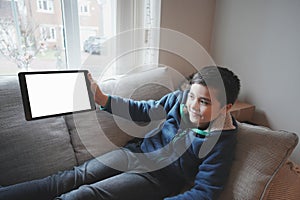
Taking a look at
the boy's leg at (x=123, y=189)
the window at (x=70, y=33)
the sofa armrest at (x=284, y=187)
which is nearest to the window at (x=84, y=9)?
the window at (x=70, y=33)

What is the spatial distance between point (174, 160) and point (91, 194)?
1.03ft

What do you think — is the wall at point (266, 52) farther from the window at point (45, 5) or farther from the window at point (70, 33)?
the window at point (45, 5)

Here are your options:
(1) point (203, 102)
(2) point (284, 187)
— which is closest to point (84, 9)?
(1) point (203, 102)

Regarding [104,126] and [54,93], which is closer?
[54,93]

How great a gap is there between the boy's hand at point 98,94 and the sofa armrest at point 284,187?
2.22ft

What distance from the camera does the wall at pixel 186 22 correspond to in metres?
1.44

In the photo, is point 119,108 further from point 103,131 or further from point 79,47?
point 79,47

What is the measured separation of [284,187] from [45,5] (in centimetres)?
134

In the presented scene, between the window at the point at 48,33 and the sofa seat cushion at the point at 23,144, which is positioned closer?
the sofa seat cushion at the point at 23,144

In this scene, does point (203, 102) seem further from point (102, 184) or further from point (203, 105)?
point (102, 184)

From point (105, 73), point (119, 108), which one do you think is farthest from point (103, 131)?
point (105, 73)

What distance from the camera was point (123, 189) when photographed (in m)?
0.77

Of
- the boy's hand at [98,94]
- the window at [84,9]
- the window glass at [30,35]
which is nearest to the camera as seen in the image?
the boy's hand at [98,94]

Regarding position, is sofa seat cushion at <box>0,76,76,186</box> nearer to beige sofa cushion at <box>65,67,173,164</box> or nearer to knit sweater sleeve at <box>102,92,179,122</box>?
beige sofa cushion at <box>65,67,173,164</box>
